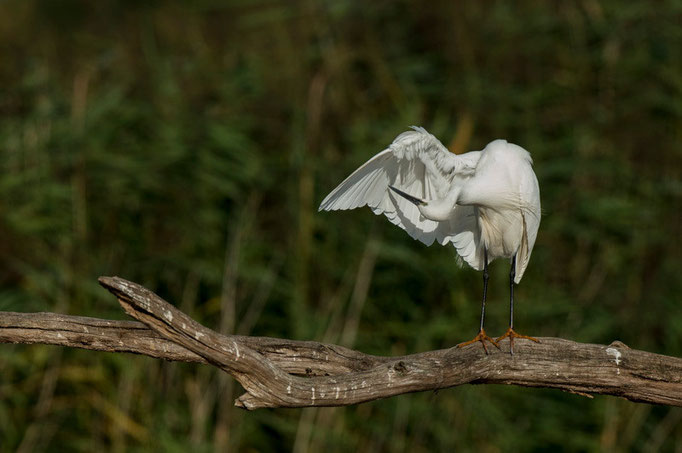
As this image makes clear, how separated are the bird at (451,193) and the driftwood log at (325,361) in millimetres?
284

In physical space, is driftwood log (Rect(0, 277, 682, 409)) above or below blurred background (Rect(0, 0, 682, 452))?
below

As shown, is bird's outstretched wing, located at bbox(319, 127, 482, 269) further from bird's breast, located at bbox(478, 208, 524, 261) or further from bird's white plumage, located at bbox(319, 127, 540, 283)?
bird's breast, located at bbox(478, 208, 524, 261)

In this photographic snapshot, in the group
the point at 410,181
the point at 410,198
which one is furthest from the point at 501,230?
the point at 410,198

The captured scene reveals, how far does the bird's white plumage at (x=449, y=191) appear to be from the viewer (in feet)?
10.8

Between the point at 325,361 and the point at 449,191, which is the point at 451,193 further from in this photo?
Answer: the point at 325,361

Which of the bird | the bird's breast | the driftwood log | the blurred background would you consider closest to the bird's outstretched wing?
the bird

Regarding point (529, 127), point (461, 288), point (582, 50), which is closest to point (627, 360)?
point (461, 288)

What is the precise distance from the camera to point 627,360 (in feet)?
9.40

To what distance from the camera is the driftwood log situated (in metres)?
2.38

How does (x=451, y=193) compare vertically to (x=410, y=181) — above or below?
below

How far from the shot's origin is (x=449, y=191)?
138 inches

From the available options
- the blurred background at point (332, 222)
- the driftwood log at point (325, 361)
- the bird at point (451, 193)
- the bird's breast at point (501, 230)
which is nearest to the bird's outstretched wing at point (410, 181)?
the bird at point (451, 193)

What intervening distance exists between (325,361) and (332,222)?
2290 millimetres

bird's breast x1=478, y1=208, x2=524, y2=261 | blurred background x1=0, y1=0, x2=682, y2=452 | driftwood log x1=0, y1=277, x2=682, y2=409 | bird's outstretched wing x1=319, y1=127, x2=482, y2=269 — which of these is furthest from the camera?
blurred background x1=0, y1=0, x2=682, y2=452
